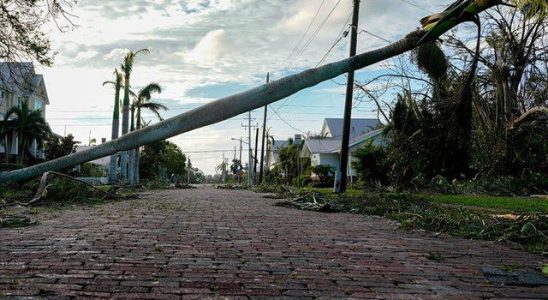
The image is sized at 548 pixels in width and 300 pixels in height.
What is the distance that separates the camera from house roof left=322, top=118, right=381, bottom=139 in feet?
215

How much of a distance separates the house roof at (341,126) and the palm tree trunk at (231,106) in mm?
57448

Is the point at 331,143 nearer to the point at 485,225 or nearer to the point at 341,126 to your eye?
the point at 341,126

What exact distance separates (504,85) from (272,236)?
18499 millimetres

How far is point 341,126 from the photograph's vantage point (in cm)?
7169

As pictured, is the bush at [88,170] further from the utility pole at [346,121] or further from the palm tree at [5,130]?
the utility pole at [346,121]

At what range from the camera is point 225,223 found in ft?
30.5

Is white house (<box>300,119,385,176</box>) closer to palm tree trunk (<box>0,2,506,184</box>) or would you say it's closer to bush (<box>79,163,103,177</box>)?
bush (<box>79,163,103,177</box>)

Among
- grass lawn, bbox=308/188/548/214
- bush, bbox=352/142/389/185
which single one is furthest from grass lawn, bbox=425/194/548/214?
bush, bbox=352/142/389/185

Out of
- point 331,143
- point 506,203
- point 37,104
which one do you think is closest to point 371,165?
point 506,203

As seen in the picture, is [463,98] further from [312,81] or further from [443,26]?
[312,81]

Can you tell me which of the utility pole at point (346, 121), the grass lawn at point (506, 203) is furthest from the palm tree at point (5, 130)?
the grass lawn at point (506, 203)

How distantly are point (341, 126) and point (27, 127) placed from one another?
42960 mm

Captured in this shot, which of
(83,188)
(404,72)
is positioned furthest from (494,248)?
(404,72)

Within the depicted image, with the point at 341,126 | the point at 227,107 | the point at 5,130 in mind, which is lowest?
the point at 227,107
